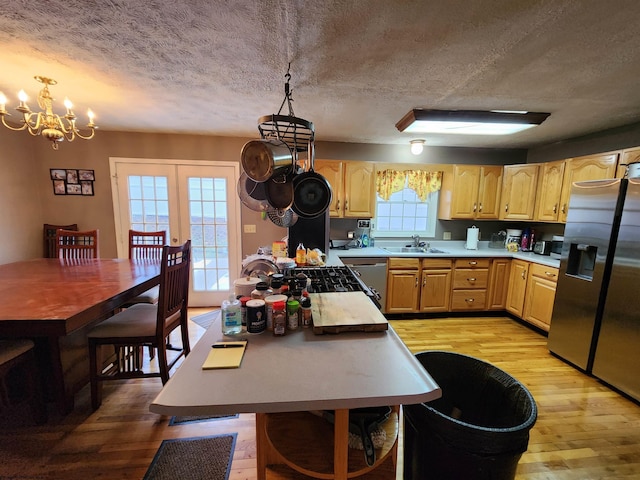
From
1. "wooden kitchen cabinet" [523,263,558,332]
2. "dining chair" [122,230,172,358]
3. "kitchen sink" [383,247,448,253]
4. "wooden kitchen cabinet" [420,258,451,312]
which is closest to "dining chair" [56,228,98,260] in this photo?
"dining chair" [122,230,172,358]

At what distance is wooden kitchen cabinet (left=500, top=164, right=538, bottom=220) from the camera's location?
3439 mm

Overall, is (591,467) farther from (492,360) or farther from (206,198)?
(206,198)

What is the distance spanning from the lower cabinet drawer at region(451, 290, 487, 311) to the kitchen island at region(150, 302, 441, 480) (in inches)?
110

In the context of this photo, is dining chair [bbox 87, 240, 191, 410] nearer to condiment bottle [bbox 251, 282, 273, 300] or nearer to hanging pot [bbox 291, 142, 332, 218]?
condiment bottle [bbox 251, 282, 273, 300]

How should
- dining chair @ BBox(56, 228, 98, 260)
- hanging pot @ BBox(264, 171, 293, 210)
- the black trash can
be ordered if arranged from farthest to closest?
dining chair @ BBox(56, 228, 98, 260)
hanging pot @ BBox(264, 171, 293, 210)
the black trash can

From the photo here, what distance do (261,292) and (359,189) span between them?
2.60m

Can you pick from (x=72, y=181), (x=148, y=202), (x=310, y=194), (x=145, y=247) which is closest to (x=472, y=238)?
(x=310, y=194)

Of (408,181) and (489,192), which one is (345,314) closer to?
(408,181)

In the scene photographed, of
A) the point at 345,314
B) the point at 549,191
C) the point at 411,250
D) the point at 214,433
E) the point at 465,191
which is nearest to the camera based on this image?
the point at 345,314

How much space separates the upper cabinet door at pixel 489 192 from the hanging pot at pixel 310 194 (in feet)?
10.3

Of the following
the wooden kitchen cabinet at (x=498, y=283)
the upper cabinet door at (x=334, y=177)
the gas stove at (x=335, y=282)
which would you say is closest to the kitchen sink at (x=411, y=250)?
the wooden kitchen cabinet at (x=498, y=283)

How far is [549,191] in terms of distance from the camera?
326 cm

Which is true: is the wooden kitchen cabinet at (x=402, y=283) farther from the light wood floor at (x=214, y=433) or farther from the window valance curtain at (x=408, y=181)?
the light wood floor at (x=214, y=433)

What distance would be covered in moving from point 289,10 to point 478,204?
11.5ft
